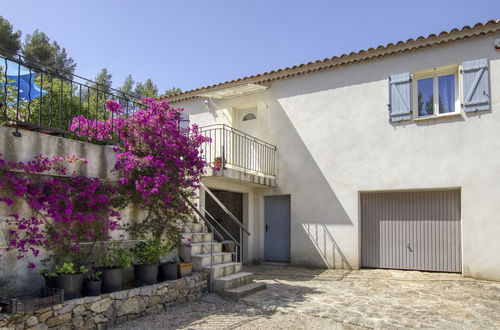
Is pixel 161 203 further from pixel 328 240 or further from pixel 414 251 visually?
pixel 414 251

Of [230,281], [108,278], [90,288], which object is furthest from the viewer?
[230,281]

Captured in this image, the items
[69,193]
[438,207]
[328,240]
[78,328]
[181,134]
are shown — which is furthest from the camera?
[328,240]

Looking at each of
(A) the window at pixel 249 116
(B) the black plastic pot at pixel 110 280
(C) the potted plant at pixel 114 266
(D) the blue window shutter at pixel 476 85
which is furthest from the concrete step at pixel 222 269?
(D) the blue window shutter at pixel 476 85

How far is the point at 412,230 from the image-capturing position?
9.54 m

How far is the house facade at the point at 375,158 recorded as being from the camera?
8.72 metres

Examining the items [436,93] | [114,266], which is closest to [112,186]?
[114,266]

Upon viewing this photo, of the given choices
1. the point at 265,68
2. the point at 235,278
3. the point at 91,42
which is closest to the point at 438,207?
the point at 235,278

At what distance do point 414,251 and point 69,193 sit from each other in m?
7.84

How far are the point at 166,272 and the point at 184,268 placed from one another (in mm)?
419

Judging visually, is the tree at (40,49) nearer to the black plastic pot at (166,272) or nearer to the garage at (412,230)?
the black plastic pot at (166,272)

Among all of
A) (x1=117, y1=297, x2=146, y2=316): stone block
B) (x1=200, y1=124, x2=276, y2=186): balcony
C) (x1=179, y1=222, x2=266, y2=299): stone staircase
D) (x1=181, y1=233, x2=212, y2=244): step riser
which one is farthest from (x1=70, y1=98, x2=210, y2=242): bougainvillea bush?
(x1=200, y1=124, x2=276, y2=186): balcony

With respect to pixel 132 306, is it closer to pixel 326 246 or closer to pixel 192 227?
pixel 192 227

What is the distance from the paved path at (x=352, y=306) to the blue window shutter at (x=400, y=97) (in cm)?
384

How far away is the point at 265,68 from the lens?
11.7 metres
